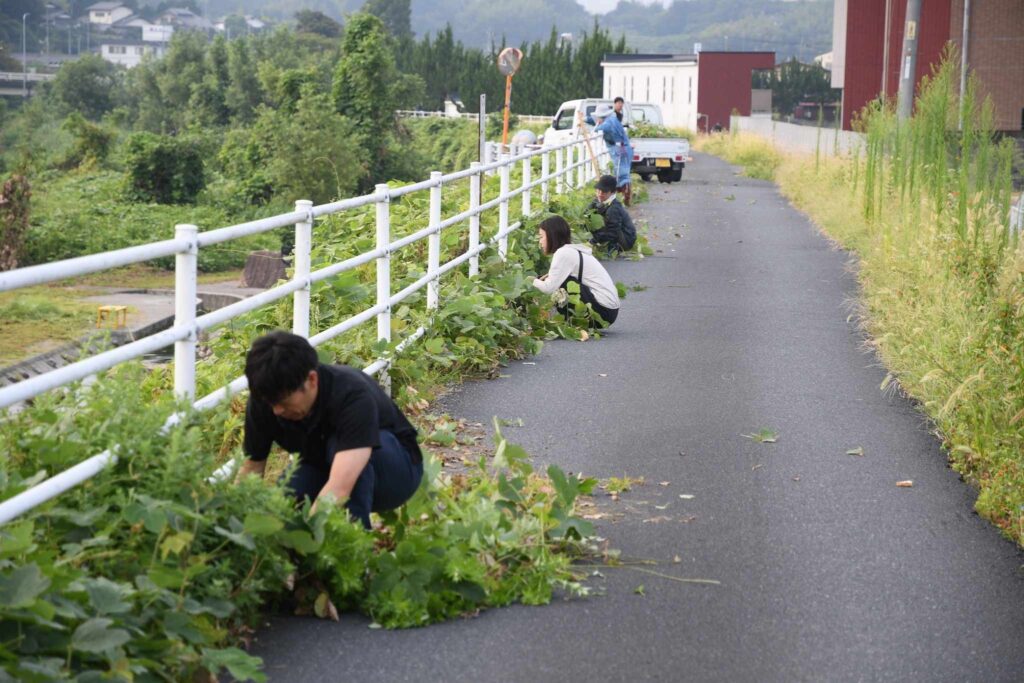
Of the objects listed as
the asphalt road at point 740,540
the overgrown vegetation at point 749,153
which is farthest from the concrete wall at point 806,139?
the asphalt road at point 740,540

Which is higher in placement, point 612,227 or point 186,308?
point 186,308

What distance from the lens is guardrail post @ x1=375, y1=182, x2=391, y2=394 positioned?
888 cm

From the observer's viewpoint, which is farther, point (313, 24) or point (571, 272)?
point (313, 24)

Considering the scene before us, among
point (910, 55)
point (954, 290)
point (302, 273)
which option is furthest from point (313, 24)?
point (302, 273)

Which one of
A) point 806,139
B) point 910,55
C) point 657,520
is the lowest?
point 657,520

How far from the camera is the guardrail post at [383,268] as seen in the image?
29.1 ft

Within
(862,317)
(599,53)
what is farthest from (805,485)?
(599,53)

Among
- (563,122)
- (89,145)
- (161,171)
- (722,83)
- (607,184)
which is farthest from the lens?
(722,83)

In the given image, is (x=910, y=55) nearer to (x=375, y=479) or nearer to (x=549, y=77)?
(x=375, y=479)

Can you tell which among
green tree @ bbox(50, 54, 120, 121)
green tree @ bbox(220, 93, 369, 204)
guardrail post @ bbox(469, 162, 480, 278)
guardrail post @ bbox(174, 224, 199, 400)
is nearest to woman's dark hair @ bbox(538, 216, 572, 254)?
guardrail post @ bbox(469, 162, 480, 278)

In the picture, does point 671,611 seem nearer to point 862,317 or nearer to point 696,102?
point 862,317

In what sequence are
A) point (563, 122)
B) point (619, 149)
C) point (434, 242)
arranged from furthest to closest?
1. point (563, 122)
2. point (619, 149)
3. point (434, 242)

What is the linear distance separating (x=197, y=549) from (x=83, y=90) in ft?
475

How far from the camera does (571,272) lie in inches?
477
